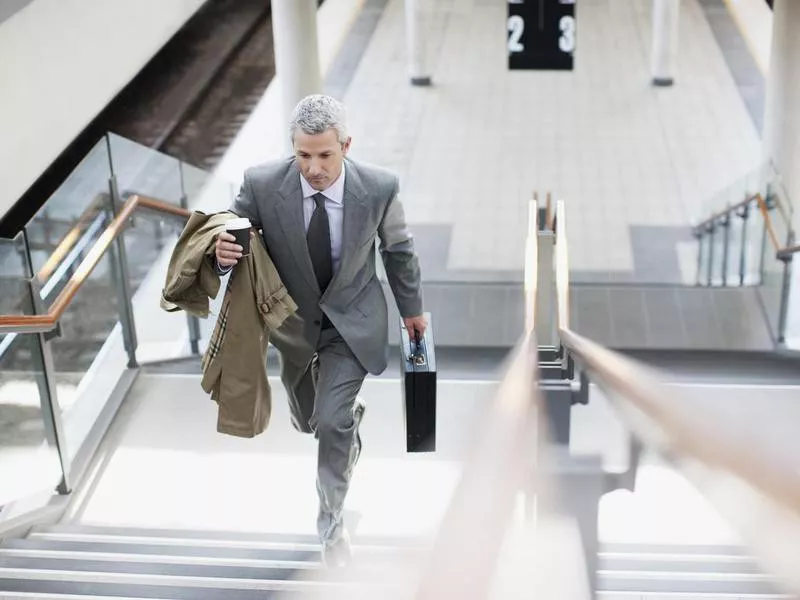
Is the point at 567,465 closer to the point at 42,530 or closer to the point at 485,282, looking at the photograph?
the point at 42,530

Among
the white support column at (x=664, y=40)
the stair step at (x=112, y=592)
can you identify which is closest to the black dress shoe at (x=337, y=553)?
the stair step at (x=112, y=592)

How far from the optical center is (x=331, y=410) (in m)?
3.60

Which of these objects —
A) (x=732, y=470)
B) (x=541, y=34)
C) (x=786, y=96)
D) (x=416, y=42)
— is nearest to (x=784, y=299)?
(x=786, y=96)

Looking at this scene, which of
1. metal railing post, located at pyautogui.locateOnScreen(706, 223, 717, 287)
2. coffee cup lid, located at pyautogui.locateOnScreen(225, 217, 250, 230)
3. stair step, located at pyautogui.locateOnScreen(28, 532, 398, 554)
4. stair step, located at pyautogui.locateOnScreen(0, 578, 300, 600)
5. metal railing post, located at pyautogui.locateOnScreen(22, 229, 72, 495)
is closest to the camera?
coffee cup lid, located at pyautogui.locateOnScreen(225, 217, 250, 230)

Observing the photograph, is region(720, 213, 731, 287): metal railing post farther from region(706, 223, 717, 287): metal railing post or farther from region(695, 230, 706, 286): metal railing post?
region(695, 230, 706, 286): metal railing post

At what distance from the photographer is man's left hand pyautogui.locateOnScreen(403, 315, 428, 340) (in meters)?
→ 3.72

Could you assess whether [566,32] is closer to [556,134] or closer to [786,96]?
[786,96]

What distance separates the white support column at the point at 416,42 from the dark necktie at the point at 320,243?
11243 mm

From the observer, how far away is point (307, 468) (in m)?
4.67

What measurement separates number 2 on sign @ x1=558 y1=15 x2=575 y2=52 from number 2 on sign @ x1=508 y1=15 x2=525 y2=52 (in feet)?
1.07

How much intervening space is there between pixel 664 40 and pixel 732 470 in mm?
13912

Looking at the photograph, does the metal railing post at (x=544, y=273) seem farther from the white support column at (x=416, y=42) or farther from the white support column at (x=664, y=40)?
the white support column at (x=664, y=40)

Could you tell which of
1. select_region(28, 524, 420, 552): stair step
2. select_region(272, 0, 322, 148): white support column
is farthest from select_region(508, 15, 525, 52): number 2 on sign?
select_region(28, 524, 420, 552): stair step

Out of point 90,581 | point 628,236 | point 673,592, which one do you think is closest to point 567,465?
point 673,592
